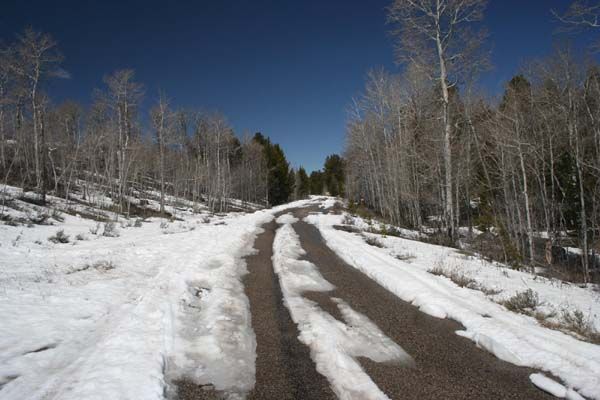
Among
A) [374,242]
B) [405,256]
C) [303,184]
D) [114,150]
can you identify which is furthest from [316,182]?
[405,256]

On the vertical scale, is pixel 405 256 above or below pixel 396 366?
above

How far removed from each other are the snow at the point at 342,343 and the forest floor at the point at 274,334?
0.02 metres

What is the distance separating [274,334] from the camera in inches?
156

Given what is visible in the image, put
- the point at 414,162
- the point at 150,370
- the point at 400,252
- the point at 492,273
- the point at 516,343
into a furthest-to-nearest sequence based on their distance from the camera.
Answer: the point at 414,162, the point at 400,252, the point at 492,273, the point at 516,343, the point at 150,370

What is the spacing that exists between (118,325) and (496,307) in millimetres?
5960

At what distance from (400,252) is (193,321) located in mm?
7389

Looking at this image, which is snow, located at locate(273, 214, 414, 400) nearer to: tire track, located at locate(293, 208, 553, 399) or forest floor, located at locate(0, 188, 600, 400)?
forest floor, located at locate(0, 188, 600, 400)

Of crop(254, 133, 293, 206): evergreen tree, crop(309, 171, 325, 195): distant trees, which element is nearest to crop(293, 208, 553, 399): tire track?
crop(254, 133, 293, 206): evergreen tree

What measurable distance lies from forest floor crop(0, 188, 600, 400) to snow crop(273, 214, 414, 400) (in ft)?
0.07

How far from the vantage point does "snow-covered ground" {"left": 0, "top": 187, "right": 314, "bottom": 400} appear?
276 centimetres

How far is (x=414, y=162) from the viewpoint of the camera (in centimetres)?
2241

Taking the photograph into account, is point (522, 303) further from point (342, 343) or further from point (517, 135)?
point (517, 135)

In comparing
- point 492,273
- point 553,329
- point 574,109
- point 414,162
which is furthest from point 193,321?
point 414,162

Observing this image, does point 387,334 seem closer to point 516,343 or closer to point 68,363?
point 516,343
